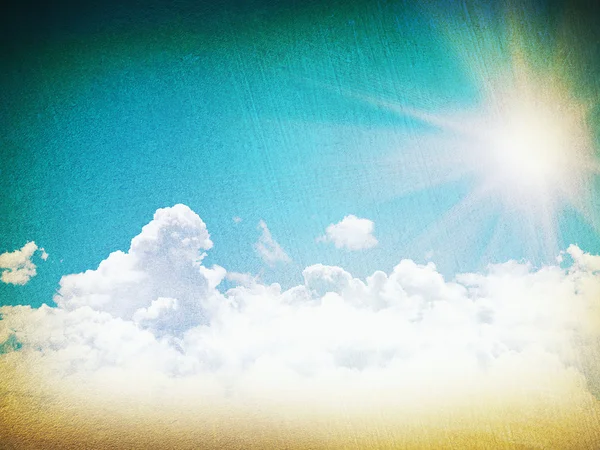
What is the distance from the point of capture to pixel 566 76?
2.19 metres

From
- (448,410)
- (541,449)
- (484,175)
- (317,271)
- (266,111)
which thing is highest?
(266,111)

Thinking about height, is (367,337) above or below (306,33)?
below

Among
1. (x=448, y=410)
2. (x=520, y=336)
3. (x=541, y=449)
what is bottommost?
(x=541, y=449)

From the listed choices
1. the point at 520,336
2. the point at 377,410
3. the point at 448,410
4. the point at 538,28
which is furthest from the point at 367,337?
the point at 538,28

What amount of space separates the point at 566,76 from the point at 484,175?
0.76 m

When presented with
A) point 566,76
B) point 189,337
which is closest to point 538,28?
point 566,76

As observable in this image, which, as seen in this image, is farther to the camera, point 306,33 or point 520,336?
point 306,33

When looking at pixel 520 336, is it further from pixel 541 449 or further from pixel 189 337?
pixel 189 337

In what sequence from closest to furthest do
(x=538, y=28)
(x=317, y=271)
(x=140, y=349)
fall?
(x=140, y=349) → (x=317, y=271) → (x=538, y=28)

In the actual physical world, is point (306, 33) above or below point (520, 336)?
above

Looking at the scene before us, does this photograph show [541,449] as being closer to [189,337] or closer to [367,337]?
[367,337]

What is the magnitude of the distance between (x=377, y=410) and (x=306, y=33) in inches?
81.8

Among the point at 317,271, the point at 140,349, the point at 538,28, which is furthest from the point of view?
the point at 538,28

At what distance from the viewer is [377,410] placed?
1973 millimetres
